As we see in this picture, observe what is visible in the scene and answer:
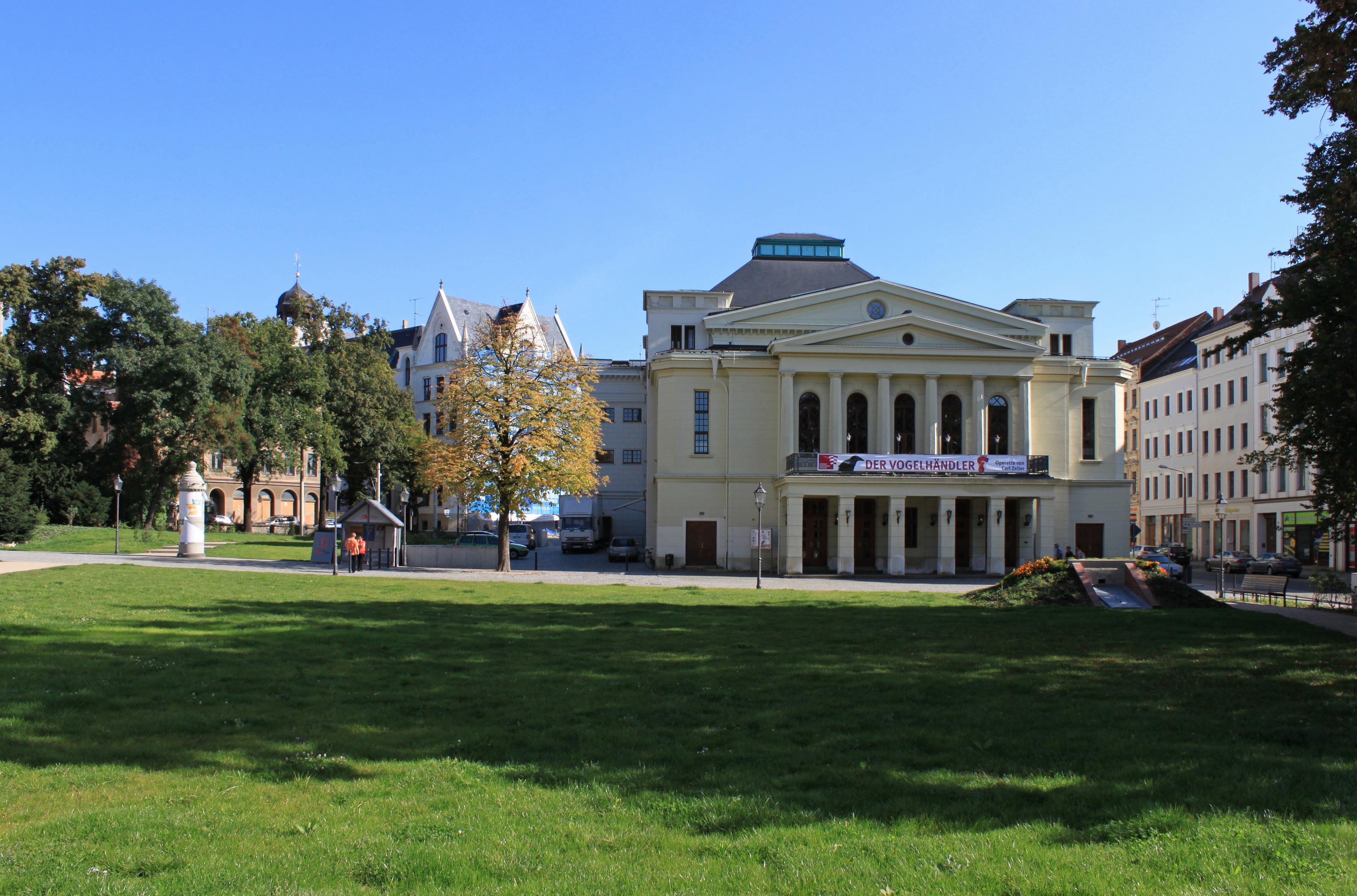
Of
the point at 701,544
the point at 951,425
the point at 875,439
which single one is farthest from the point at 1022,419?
the point at 701,544

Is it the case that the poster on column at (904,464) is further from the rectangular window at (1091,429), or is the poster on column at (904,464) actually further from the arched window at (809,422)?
the rectangular window at (1091,429)

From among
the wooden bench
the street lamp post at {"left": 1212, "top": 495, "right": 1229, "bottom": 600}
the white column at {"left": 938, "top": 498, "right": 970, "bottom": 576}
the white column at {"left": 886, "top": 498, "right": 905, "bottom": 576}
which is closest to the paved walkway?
the white column at {"left": 886, "top": 498, "right": 905, "bottom": 576}

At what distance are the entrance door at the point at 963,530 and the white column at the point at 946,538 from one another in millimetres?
2461

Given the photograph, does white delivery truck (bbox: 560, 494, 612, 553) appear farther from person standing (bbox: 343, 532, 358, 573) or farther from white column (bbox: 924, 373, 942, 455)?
white column (bbox: 924, 373, 942, 455)

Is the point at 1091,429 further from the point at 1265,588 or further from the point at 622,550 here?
the point at 622,550

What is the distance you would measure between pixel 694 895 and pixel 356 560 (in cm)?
3545

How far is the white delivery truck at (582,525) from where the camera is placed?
196 ft

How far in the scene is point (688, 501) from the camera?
46.3 m

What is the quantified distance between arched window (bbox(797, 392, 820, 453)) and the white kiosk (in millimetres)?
27054

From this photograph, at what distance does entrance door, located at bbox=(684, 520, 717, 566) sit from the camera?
46.3 m

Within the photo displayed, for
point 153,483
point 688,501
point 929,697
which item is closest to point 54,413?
point 153,483

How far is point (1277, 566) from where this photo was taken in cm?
5134

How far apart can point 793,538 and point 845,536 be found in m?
2.39

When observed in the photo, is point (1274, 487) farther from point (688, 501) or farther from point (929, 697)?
point (929, 697)
